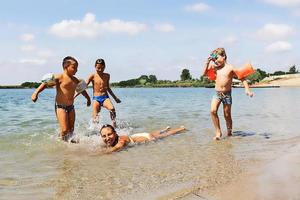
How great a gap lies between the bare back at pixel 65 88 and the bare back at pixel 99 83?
1.96m

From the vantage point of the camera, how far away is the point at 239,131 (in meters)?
9.09

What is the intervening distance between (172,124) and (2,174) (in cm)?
680

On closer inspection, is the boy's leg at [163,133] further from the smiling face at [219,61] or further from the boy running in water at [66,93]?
the smiling face at [219,61]

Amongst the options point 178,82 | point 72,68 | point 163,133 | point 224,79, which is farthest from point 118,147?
point 178,82

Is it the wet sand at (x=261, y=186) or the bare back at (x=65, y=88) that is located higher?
the bare back at (x=65, y=88)

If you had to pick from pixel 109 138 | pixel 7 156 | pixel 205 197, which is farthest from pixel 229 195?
pixel 7 156

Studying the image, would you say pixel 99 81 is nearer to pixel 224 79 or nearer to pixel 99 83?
pixel 99 83

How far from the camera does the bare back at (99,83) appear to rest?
31.4 feet

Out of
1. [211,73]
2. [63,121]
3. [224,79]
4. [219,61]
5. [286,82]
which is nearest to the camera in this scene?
[63,121]

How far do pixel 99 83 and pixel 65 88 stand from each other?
2143 mm

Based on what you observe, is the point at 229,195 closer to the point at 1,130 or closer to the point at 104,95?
the point at 104,95

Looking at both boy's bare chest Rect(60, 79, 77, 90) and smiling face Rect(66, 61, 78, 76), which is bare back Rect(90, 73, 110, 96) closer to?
boy's bare chest Rect(60, 79, 77, 90)

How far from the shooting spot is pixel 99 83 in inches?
377

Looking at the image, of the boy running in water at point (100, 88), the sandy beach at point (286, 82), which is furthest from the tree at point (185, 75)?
the boy running in water at point (100, 88)
